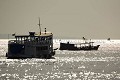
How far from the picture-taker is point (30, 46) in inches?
5969

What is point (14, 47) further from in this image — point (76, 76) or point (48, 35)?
point (76, 76)

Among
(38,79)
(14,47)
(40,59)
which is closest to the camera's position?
(38,79)

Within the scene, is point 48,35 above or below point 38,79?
above

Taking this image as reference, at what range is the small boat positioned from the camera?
150 m

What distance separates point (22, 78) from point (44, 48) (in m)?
57.4

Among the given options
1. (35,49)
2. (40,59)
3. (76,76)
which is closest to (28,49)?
(35,49)

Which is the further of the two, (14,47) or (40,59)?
(40,59)

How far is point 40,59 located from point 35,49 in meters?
11.9

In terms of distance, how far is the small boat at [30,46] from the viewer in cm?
15000

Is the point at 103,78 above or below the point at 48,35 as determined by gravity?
below

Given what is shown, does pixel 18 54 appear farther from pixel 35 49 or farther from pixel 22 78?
pixel 22 78

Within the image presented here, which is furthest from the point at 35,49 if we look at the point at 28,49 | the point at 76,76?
the point at 76,76

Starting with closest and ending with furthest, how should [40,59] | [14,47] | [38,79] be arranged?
[38,79]
[14,47]
[40,59]

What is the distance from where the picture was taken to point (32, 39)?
506 ft
